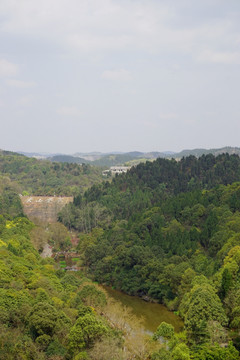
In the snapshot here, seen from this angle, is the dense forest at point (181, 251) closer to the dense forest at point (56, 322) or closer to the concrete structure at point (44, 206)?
the dense forest at point (56, 322)

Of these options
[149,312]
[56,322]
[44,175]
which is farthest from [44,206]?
[56,322]

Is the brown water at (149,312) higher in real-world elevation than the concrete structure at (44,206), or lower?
lower

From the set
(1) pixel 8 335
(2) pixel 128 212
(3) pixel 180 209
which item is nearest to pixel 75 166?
(2) pixel 128 212

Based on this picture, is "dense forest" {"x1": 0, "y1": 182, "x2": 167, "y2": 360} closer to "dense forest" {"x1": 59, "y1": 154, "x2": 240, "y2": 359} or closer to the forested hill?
"dense forest" {"x1": 59, "y1": 154, "x2": 240, "y2": 359}

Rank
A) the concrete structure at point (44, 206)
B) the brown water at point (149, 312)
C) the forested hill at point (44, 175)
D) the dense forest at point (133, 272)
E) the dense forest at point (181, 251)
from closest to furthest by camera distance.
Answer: the dense forest at point (133, 272) → the dense forest at point (181, 251) → the brown water at point (149, 312) → the concrete structure at point (44, 206) → the forested hill at point (44, 175)

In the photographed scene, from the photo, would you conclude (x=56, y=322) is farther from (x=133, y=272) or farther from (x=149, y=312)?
(x=133, y=272)

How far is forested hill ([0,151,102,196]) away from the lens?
4099 inches

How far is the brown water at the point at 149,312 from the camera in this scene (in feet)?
101

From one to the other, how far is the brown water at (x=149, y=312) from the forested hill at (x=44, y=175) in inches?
2338

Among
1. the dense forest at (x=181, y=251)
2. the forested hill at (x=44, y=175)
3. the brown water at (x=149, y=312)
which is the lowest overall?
the brown water at (x=149, y=312)

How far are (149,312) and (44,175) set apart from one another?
3359 inches

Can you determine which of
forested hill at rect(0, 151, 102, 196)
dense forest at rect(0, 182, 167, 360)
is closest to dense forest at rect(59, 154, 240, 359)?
dense forest at rect(0, 182, 167, 360)

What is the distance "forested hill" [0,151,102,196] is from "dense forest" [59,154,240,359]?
35.1 m

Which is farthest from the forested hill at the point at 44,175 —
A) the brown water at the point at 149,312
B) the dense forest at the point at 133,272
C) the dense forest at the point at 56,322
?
the dense forest at the point at 56,322
